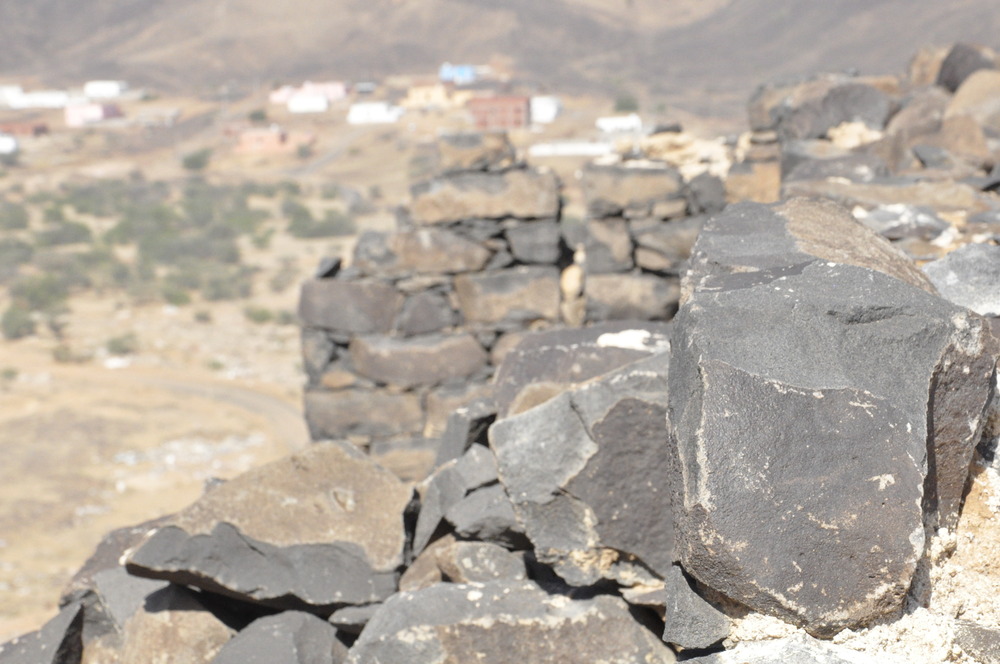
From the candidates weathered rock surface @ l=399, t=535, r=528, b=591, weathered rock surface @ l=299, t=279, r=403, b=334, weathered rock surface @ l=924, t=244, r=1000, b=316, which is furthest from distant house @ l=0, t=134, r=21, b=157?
weathered rock surface @ l=924, t=244, r=1000, b=316

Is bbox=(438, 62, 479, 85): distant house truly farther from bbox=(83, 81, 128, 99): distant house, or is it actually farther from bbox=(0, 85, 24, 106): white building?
bbox=(0, 85, 24, 106): white building

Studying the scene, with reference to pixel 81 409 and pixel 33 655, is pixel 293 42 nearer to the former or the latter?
pixel 81 409

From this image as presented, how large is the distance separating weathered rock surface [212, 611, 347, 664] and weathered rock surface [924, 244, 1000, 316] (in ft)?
6.11

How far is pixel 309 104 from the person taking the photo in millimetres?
50406

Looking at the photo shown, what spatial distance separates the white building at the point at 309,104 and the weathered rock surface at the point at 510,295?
1786 inches

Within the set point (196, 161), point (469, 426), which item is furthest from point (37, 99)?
point (469, 426)

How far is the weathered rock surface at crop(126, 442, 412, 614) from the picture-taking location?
2.63 m

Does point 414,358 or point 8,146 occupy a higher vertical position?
point 414,358

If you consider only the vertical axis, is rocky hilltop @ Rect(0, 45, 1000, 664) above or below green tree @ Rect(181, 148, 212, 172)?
above

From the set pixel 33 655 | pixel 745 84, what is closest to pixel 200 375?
pixel 33 655

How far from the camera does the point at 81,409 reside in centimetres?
1186

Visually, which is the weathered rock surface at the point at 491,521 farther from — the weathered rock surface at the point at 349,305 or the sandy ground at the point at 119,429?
the sandy ground at the point at 119,429

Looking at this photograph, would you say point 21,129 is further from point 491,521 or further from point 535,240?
point 491,521

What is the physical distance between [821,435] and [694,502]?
25 cm
